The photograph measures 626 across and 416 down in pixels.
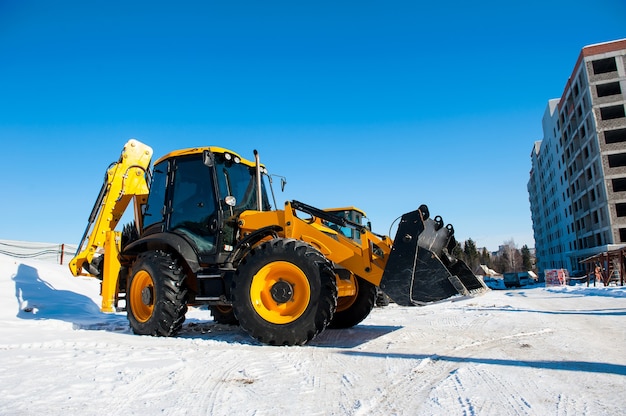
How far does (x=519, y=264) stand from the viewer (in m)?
121

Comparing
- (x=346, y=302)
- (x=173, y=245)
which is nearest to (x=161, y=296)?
(x=173, y=245)

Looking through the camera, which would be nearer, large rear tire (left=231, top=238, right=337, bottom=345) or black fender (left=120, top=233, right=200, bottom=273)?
large rear tire (left=231, top=238, right=337, bottom=345)

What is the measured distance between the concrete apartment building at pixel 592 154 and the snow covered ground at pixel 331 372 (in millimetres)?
41057

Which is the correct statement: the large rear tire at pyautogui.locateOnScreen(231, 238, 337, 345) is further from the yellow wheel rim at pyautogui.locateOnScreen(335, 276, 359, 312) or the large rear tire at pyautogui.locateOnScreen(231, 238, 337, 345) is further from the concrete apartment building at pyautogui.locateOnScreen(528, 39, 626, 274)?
the concrete apartment building at pyautogui.locateOnScreen(528, 39, 626, 274)

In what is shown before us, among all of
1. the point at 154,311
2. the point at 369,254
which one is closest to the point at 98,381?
the point at 154,311

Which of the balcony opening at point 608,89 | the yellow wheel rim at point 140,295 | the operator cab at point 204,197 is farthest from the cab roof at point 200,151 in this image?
the balcony opening at point 608,89

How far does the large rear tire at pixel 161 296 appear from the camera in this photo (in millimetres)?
6230

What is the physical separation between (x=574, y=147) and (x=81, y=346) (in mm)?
55121

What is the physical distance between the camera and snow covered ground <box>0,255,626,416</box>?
9.63 ft

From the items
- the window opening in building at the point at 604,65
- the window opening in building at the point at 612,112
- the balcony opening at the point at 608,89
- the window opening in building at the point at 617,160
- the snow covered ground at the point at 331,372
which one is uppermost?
the window opening in building at the point at 604,65

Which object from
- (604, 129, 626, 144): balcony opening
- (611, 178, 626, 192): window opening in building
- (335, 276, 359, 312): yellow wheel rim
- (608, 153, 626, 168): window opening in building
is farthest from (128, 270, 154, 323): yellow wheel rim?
(604, 129, 626, 144): balcony opening

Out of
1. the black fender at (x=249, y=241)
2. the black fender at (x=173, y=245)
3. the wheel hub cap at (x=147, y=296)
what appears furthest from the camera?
the wheel hub cap at (x=147, y=296)

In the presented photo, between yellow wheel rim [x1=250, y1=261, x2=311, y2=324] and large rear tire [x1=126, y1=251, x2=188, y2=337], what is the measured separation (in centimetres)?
139

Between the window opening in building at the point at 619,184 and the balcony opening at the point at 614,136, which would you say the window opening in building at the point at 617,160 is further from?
the balcony opening at the point at 614,136
